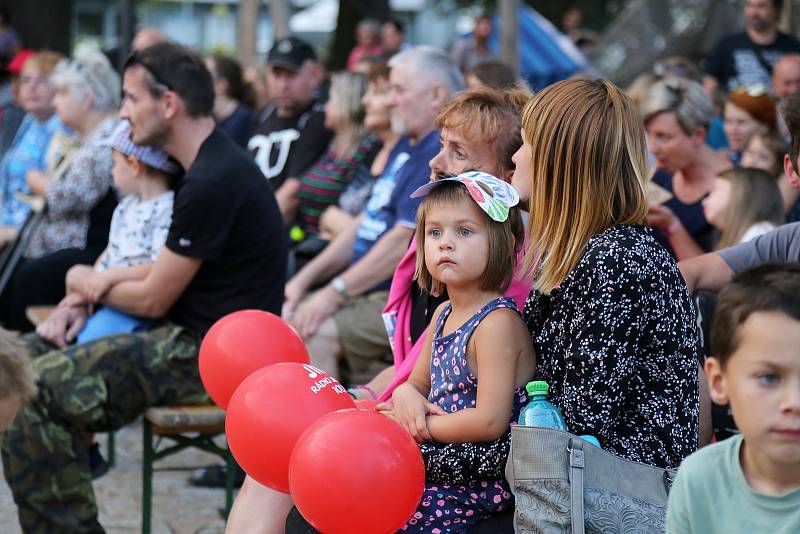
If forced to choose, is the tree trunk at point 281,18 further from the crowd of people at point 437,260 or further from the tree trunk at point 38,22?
the tree trunk at point 38,22

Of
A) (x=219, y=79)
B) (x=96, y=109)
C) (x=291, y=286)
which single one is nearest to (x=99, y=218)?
(x=96, y=109)

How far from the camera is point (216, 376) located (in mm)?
3711

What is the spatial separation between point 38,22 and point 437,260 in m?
13.6

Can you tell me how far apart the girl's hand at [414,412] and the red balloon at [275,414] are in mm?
176

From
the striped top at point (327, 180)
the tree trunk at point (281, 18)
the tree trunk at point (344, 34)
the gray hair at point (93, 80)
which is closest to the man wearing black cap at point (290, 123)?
the striped top at point (327, 180)

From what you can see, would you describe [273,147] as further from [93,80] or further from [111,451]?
[111,451]

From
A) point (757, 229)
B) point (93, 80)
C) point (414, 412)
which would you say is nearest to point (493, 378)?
point (414, 412)

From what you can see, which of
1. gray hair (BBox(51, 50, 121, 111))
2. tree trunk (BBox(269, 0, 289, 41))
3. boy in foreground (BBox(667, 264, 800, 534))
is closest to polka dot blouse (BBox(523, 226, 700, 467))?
boy in foreground (BBox(667, 264, 800, 534))

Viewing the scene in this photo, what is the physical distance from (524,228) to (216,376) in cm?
114

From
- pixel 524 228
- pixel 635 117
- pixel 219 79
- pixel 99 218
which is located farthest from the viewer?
pixel 219 79

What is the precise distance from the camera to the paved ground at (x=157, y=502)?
5023 millimetres

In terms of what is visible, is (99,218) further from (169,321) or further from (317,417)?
(317,417)

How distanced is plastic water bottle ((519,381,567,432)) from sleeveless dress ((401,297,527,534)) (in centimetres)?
18

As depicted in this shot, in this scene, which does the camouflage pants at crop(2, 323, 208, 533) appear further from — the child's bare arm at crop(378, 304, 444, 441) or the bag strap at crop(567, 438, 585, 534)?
the bag strap at crop(567, 438, 585, 534)
